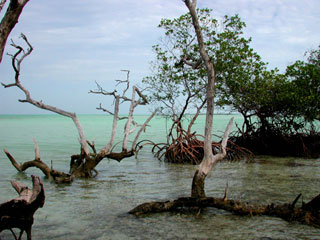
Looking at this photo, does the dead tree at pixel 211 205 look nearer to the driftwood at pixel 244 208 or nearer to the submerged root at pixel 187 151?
the driftwood at pixel 244 208

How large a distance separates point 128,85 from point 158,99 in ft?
14.6

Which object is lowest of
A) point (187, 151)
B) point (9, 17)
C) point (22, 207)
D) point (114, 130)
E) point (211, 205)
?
point (211, 205)

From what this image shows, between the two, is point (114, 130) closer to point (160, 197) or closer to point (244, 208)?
point (160, 197)

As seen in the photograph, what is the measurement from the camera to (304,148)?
38.2 ft

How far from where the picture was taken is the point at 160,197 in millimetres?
6152

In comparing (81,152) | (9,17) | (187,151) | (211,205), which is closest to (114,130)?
(81,152)

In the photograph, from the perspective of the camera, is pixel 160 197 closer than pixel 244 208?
No

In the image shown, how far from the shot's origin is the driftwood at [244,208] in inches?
175

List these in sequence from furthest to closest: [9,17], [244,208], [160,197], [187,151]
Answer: [187,151] → [160,197] → [244,208] → [9,17]

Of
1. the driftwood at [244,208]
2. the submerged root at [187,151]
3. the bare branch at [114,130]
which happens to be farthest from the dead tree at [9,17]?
the submerged root at [187,151]

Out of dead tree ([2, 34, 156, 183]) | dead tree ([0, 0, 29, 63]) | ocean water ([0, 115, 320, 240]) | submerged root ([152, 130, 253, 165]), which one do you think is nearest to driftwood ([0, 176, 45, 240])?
ocean water ([0, 115, 320, 240])

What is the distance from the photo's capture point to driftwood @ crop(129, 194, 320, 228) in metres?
4.43

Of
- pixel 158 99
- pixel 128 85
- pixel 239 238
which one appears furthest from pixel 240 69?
pixel 239 238

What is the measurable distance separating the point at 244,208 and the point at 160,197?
5.79 ft
